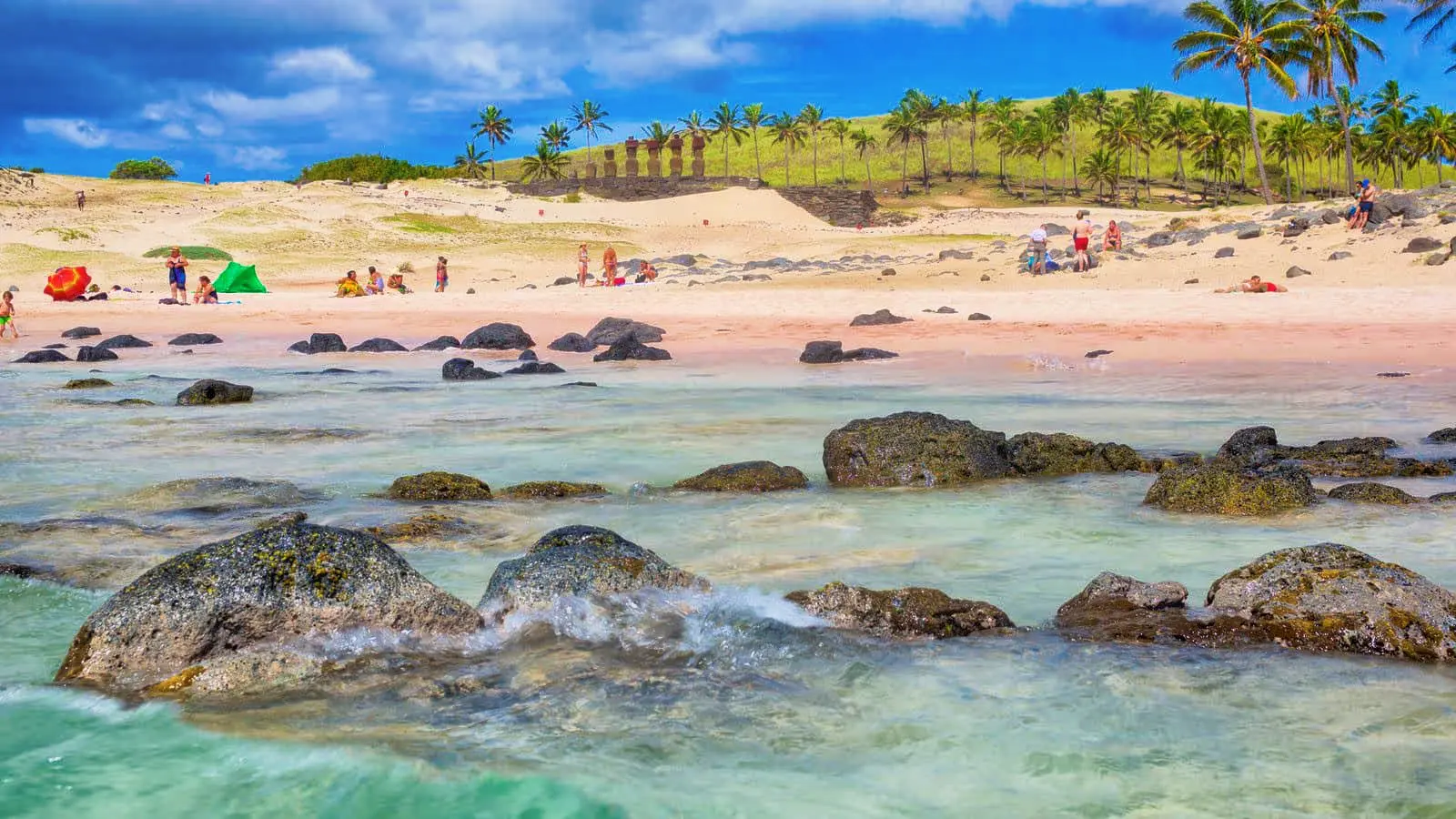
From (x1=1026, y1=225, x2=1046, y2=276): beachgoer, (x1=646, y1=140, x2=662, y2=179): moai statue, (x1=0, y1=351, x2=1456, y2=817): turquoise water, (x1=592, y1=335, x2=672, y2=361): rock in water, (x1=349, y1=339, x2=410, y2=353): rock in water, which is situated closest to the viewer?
(x1=0, y1=351, x2=1456, y2=817): turquoise water

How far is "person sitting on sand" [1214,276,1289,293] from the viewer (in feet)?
71.2

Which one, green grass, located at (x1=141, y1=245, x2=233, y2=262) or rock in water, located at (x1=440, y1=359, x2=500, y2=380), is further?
green grass, located at (x1=141, y1=245, x2=233, y2=262)

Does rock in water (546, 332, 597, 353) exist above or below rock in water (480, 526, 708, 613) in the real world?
above

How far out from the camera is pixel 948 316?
22234mm

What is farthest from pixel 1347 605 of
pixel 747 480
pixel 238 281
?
pixel 238 281

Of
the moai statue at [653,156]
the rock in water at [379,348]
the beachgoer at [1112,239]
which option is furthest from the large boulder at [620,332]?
the moai statue at [653,156]

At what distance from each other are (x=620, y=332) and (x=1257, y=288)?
11195mm

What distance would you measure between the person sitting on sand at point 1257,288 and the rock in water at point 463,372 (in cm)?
1359

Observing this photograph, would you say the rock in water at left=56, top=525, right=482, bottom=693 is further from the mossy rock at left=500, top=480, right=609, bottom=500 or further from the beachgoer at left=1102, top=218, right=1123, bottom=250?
the beachgoer at left=1102, top=218, right=1123, bottom=250

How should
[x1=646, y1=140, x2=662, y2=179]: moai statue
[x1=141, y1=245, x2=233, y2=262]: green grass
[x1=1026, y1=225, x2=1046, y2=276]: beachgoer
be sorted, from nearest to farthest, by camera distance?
[x1=1026, y1=225, x2=1046, y2=276]: beachgoer → [x1=141, y1=245, x2=233, y2=262]: green grass → [x1=646, y1=140, x2=662, y2=179]: moai statue

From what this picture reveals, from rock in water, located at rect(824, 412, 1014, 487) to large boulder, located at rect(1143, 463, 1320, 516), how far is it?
120 centimetres

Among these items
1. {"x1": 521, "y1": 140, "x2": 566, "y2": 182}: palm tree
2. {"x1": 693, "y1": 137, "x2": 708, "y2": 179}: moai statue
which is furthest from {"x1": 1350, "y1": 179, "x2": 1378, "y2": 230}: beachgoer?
{"x1": 521, "y1": 140, "x2": 566, "y2": 182}: palm tree

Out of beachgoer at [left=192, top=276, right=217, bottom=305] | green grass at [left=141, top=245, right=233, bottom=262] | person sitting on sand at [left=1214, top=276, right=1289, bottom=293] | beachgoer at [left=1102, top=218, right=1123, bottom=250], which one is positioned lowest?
person sitting on sand at [left=1214, top=276, right=1289, bottom=293]

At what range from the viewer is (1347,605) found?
14.3 ft
